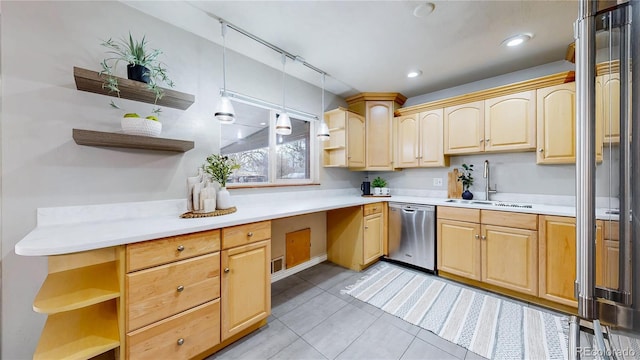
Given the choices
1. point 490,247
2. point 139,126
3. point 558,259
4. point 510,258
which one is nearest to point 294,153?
point 139,126

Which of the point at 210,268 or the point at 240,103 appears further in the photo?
the point at 240,103

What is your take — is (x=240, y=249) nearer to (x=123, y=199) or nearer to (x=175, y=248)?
(x=175, y=248)

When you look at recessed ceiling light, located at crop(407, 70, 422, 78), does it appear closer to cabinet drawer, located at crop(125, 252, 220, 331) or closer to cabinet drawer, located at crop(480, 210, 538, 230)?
cabinet drawer, located at crop(480, 210, 538, 230)

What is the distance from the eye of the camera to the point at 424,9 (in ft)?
5.62

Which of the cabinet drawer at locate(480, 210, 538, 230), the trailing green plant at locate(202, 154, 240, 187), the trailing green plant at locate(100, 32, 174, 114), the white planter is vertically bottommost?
the cabinet drawer at locate(480, 210, 538, 230)

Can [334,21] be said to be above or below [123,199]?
above

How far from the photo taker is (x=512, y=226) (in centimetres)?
222

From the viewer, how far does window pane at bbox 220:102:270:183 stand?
2373 millimetres

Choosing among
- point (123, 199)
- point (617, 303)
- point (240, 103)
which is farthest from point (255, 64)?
point (617, 303)

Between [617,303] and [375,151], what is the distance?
3.05 m

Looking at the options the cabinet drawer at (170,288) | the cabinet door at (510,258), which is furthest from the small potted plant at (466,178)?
A: the cabinet drawer at (170,288)

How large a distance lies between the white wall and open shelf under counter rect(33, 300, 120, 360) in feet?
1.03

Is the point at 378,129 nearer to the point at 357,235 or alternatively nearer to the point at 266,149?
the point at 357,235

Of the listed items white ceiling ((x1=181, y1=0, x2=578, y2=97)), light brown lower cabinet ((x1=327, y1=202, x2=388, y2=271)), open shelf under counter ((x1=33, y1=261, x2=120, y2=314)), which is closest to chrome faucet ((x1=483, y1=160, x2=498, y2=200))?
white ceiling ((x1=181, y1=0, x2=578, y2=97))
